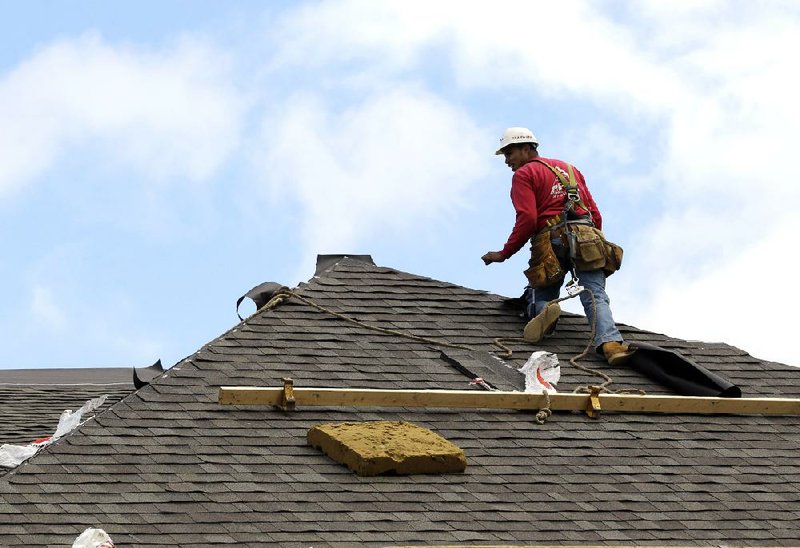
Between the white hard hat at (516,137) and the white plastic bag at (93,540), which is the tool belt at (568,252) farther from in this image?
the white plastic bag at (93,540)

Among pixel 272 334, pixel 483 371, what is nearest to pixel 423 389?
pixel 483 371

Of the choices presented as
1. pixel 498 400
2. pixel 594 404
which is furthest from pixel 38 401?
pixel 594 404

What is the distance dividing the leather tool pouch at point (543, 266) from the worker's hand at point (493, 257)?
0.24 m

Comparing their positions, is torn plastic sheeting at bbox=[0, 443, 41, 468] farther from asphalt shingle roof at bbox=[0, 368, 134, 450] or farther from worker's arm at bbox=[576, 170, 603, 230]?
worker's arm at bbox=[576, 170, 603, 230]

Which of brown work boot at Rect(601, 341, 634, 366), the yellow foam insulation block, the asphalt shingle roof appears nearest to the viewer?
the yellow foam insulation block

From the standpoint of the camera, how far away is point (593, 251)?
36.4 ft

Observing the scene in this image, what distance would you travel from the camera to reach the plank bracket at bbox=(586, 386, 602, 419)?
9.70 m

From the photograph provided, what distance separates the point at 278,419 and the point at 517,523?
1.88 meters

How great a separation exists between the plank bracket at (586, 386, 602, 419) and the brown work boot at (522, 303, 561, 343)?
1.27 metres

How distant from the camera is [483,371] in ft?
33.4

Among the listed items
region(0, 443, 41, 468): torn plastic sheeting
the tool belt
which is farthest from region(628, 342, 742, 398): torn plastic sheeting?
region(0, 443, 41, 468): torn plastic sheeting

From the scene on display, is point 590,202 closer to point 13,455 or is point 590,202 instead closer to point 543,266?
point 543,266

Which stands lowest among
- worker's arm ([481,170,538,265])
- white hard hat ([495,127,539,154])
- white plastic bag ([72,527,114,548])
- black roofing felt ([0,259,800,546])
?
white plastic bag ([72,527,114,548])

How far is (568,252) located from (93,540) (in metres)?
5.16
